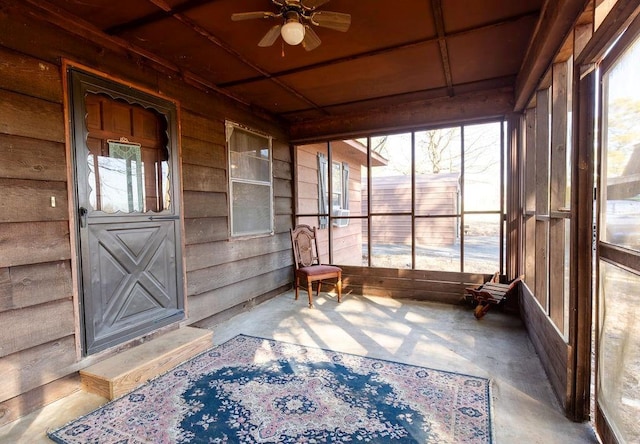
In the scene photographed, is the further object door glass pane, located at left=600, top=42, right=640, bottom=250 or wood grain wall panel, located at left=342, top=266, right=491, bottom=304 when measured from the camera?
wood grain wall panel, located at left=342, top=266, right=491, bottom=304

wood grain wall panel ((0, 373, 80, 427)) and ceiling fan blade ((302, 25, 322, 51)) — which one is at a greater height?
ceiling fan blade ((302, 25, 322, 51))

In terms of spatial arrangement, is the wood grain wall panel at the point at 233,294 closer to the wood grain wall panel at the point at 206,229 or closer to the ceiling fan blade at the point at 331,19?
the wood grain wall panel at the point at 206,229

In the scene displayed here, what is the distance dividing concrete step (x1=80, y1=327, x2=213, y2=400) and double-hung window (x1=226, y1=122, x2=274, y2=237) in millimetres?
1271

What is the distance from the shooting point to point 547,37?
1957mm

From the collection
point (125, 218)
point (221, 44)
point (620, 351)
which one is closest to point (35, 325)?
point (125, 218)

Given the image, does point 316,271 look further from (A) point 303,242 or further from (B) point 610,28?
(B) point 610,28

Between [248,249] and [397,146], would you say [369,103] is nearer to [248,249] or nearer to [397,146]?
[248,249]

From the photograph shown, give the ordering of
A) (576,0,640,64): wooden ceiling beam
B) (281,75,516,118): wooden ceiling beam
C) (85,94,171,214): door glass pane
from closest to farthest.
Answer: (576,0,640,64): wooden ceiling beam < (85,94,171,214): door glass pane < (281,75,516,118): wooden ceiling beam

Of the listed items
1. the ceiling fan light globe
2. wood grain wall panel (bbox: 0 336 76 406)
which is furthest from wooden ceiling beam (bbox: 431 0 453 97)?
wood grain wall panel (bbox: 0 336 76 406)

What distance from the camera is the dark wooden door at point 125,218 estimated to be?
225cm

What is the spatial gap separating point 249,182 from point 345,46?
1.96 metres

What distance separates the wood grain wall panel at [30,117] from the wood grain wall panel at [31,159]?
0.04m

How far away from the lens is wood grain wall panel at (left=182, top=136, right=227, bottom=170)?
120 inches

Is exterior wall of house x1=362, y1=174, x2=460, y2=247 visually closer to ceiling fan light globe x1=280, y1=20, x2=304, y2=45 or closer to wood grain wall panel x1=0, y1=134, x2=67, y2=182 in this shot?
ceiling fan light globe x1=280, y1=20, x2=304, y2=45
